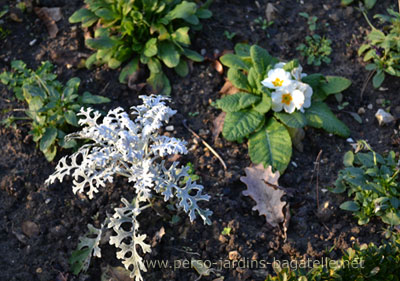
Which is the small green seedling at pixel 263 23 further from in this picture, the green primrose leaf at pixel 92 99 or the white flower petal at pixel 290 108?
the green primrose leaf at pixel 92 99

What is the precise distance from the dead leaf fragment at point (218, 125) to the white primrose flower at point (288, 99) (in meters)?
0.40

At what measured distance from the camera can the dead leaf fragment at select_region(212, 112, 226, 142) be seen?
3.73 metres

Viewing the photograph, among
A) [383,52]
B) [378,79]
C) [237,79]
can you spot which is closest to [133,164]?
[237,79]

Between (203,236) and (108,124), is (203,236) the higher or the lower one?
the lower one

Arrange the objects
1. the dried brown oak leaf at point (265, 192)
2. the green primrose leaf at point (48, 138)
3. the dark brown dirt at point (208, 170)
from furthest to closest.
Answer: the green primrose leaf at point (48, 138) < the dried brown oak leaf at point (265, 192) < the dark brown dirt at point (208, 170)

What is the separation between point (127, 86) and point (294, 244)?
181 centimetres

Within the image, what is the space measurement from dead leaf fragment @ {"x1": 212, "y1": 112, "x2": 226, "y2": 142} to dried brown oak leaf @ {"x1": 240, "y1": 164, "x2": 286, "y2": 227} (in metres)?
0.40

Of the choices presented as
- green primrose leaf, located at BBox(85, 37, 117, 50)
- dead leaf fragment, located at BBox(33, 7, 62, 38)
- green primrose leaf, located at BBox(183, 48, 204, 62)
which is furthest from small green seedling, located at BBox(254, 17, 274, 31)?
dead leaf fragment, located at BBox(33, 7, 62, 38)

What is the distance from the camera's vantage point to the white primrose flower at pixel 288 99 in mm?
3619

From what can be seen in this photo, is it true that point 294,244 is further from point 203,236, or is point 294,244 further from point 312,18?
point 312,18

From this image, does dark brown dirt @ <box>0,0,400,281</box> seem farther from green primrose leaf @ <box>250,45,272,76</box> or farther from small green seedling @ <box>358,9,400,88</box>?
green primrose leaf @ <box>250,45,272,76</box>

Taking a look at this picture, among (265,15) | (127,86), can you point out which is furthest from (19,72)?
(265,15)

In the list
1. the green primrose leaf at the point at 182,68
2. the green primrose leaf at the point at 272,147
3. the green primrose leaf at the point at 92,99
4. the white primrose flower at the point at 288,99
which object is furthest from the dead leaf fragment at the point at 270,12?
the green primrose leaf at the point at 92,99

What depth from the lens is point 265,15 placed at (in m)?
4.49
